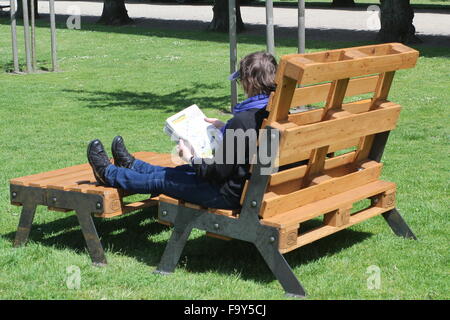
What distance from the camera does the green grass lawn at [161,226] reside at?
5.09 m

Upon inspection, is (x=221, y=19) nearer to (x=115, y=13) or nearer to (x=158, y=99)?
(x=115, y=13)

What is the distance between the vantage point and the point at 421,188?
24.8ft

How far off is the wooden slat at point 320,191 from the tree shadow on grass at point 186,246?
1.50 feet

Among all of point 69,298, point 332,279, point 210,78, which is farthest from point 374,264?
point 210,78

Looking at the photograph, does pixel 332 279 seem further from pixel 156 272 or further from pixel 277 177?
pixel 156 272

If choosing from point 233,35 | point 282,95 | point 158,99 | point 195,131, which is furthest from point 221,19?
point 282,95

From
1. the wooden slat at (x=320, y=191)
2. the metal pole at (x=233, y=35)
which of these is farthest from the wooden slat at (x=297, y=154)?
the metal pole at (x=233, y=35)

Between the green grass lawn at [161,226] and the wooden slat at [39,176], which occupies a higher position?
the wooden slat at [39,176]

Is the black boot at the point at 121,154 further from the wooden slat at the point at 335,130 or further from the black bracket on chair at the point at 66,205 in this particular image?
the wooden slat at the point at 335,130

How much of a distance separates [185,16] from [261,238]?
1100 inches

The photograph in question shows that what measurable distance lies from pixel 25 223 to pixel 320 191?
6.78 ft

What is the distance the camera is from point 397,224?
6055 millimetres

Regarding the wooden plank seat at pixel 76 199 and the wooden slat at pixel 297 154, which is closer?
the wooden slat at pixel 297 154
